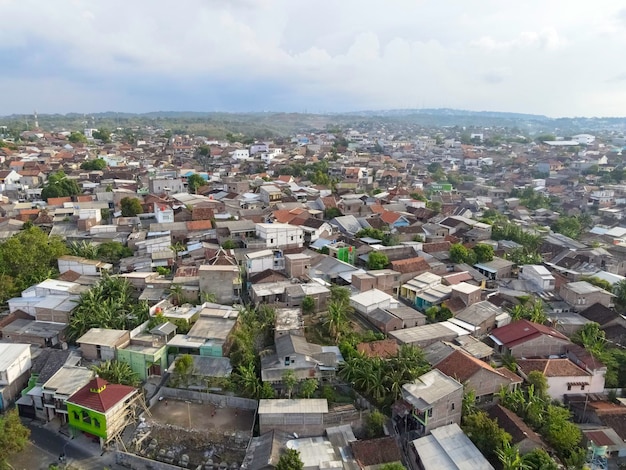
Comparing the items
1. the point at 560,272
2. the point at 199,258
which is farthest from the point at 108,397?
the point at 560,272

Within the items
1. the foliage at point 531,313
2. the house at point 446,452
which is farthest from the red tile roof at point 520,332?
the house at point 446,452

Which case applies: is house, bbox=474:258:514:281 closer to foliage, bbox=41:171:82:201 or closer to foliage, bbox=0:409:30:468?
foliage, bbox=0:409:30:468

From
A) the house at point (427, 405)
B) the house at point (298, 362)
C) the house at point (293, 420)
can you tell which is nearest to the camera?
the house at point (427, 405)

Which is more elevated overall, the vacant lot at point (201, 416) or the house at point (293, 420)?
the house at point (293, 420)

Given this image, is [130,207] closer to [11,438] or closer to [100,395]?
[100,395]

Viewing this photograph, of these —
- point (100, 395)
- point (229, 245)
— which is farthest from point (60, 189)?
point (100, 395)

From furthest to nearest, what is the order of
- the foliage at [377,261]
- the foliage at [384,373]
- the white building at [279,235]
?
the white building at [279,235] < the foliage at [377,261] < the foliage at [384,373]

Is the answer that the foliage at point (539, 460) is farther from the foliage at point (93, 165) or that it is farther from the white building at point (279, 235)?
the foliage at point (93, 165)
